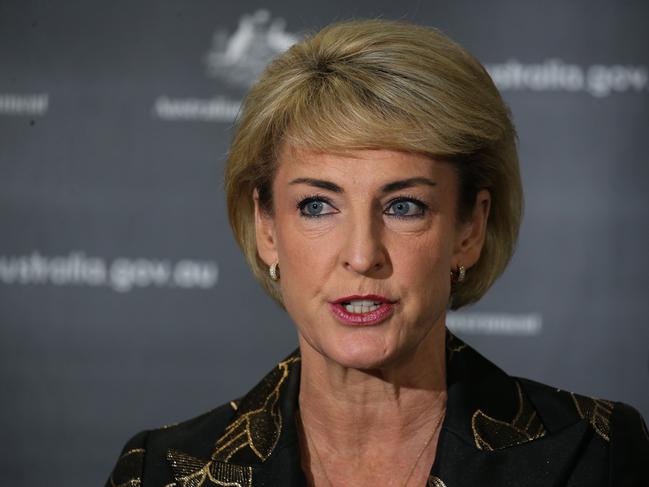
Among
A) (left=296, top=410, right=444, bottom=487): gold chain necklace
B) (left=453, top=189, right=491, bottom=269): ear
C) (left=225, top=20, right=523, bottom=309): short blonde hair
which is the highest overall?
(left=225, top=20, right=523, bottom=309): short blonde hair

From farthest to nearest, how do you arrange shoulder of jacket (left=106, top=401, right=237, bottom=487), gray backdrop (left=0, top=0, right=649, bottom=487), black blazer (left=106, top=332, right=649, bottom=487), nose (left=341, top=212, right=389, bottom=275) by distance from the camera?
1. gray backdrop (left=0, top=0, right=649, bottom=487)
2. shoulder of jacket (left=106, top=401, right=237, bottom=487)
3. black blazer (left=106, top=332, right=649, bottom=487)
4. nose (left=341, top=212, right=389, bottom=275)

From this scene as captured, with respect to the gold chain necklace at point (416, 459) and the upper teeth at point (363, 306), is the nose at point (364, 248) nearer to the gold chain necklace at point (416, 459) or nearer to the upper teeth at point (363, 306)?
the upper teeth at point (363, 306)

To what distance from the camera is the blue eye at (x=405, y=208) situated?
1.84 metres

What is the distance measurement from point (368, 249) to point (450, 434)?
38cm

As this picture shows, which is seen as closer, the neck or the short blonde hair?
the short blonde hair

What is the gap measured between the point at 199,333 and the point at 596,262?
115 cm

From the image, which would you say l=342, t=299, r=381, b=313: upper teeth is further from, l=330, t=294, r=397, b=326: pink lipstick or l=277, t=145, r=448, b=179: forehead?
l=277, t=145, r=448, b=179: forehead

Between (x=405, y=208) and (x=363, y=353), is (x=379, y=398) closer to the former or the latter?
(x=363, y=353)

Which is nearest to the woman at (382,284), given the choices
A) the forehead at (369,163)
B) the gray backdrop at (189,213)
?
the forehead at (369,163)

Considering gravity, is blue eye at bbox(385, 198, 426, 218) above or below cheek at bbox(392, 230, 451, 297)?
above

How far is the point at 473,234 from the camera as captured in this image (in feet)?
6.57

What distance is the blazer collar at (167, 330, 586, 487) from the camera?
1924 millimetres

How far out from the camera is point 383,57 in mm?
1855

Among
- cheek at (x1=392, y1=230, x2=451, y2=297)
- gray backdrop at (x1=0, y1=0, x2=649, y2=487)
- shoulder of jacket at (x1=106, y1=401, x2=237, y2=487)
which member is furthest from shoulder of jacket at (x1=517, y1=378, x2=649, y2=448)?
gray backdrop at (x1=0, y1=0, x2=649, y2=487)
